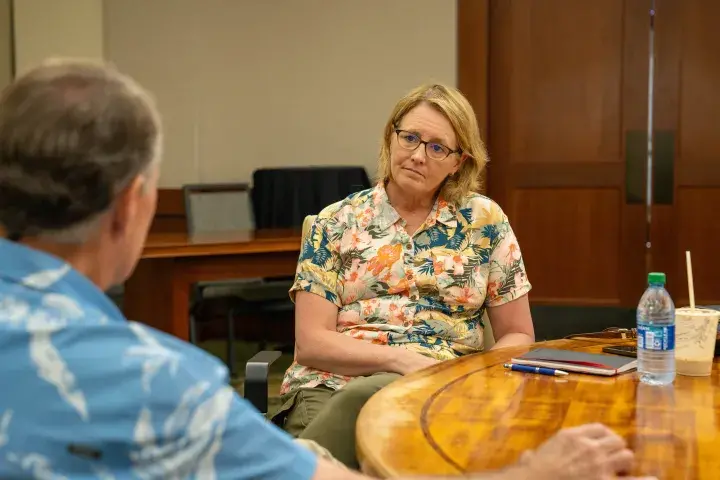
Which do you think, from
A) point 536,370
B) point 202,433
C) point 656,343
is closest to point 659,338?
point 656,343

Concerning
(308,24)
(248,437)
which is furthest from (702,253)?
(248,437)

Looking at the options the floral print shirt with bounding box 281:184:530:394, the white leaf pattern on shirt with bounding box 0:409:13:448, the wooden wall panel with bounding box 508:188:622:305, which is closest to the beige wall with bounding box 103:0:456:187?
the wooden wall panel with bounding box 508:188:622:305

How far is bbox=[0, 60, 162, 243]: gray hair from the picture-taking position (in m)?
0.84

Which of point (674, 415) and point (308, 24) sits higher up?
point (308, 24)

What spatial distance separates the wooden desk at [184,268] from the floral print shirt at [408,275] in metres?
1.65

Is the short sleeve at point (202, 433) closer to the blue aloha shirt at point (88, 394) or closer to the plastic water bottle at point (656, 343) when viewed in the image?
the blue aloha shirt at point (88, 394)

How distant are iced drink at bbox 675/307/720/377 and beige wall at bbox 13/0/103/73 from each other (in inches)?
190

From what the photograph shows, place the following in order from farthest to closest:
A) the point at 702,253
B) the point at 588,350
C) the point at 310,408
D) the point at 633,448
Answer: the point at 702,253 < the point at 310,408 < the point at 588,350 < the point at 633,448

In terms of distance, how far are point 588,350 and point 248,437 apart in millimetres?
1221

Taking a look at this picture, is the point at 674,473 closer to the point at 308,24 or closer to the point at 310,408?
the point at 310,408

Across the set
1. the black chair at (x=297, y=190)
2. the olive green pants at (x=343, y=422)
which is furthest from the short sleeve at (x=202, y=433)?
the black chair at (x=297, y=190)

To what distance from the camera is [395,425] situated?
4.35 ft

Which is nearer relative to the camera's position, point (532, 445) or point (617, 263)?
point (532, 445)

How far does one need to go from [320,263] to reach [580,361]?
2.44 feet
